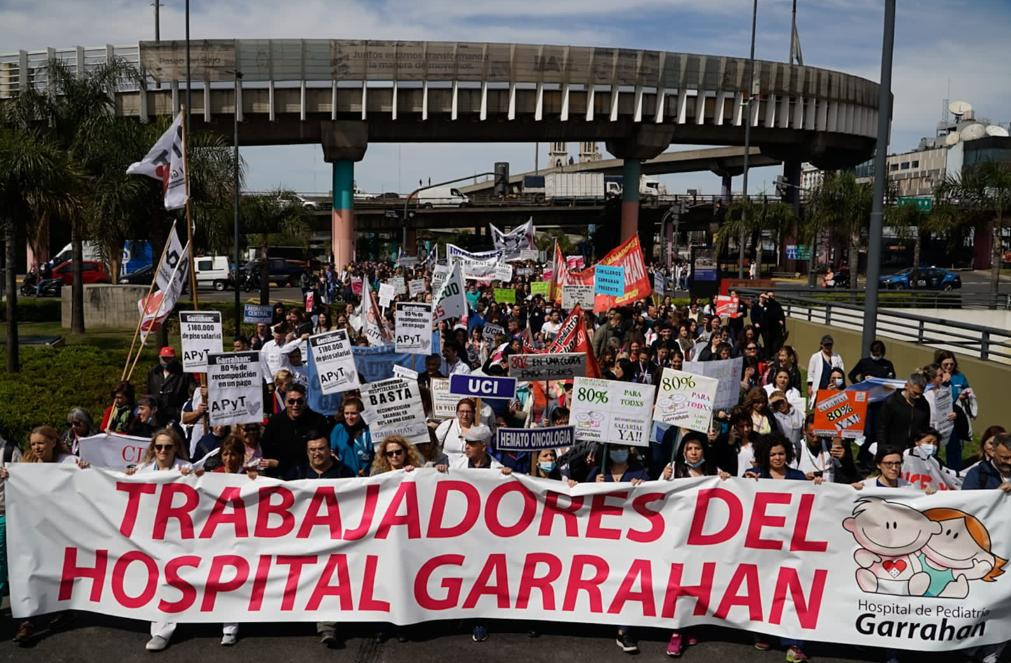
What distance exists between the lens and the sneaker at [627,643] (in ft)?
20.9

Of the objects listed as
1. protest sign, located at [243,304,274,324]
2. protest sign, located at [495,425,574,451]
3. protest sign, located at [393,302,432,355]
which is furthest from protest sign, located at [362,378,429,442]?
protest sign, located at [243,304,274,324]

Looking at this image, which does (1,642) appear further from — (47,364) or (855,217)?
(855,217)

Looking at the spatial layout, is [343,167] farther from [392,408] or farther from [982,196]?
[392,408]

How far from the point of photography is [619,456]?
766 centimetres

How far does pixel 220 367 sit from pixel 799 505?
16.4 feet

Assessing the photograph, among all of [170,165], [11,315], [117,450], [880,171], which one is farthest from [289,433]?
[11,315]

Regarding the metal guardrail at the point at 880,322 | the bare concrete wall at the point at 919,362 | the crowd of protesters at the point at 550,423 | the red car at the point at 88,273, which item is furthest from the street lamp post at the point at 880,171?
the red car at the point at 88,273

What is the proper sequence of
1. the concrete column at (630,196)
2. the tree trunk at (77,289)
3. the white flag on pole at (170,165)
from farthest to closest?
1. the concrete column at (630,196)
2. the tree trunk at (77,289)
3. the white flag on pole at (170,165)

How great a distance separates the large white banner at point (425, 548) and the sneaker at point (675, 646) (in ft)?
0.34

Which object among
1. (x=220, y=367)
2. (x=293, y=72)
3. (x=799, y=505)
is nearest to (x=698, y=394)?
(x=799, y=505)

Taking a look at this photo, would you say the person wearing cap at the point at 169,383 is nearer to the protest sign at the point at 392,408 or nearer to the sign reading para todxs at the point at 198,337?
the sign reading para todxs at the point at 198,337

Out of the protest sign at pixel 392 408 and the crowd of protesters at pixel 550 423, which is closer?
the crowd of protesters at pixel 550 423

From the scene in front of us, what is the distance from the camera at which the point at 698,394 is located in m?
7.84

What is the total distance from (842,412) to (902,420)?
66cm
